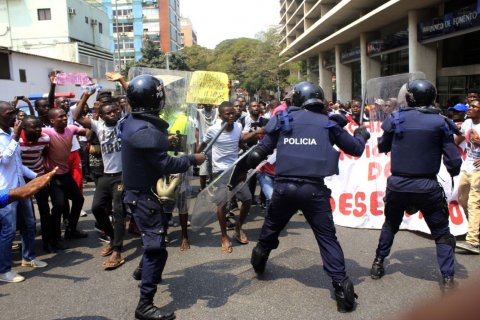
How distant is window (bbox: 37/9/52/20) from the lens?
36.5 meters

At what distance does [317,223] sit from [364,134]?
0.92 metres

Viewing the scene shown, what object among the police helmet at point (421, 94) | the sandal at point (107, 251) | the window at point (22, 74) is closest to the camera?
the police helmet at point (421, 94)

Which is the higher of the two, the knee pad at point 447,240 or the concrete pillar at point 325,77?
the concrete pillar at point 325,77

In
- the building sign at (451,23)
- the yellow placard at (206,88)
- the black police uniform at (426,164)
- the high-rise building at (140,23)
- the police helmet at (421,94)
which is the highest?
the high-rise building at (140,23)

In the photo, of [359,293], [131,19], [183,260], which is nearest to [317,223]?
[359,293]

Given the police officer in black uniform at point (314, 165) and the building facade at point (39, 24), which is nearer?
the police officer in black uniform at point (314, 165)

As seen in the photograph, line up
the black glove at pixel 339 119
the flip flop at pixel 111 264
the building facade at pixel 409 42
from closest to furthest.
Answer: the black glove at pixel 339 119 < the flip flop at pixel 111 264 < the building facade at pixel 409 42

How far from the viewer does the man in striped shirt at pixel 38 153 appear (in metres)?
5.21

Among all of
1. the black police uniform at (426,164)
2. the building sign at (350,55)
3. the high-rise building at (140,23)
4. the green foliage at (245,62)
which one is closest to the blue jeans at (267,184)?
the black police uniform at (426,164)

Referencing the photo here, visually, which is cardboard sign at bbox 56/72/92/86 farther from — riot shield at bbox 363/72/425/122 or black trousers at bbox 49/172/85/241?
riot shield at bbox 363/72/425/122

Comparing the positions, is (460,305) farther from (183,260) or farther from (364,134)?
(183,260)

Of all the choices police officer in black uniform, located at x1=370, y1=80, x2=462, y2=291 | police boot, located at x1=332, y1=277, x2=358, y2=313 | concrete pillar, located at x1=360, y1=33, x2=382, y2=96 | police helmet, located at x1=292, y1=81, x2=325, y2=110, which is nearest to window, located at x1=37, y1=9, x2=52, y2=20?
concrete pillar, located at x1=360, y1=33, x2=382, y2=96

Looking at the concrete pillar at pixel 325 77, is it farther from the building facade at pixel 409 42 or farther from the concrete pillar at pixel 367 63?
the concrete pillar at pixel 367 63

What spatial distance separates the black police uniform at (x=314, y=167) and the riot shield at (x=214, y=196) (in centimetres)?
120
